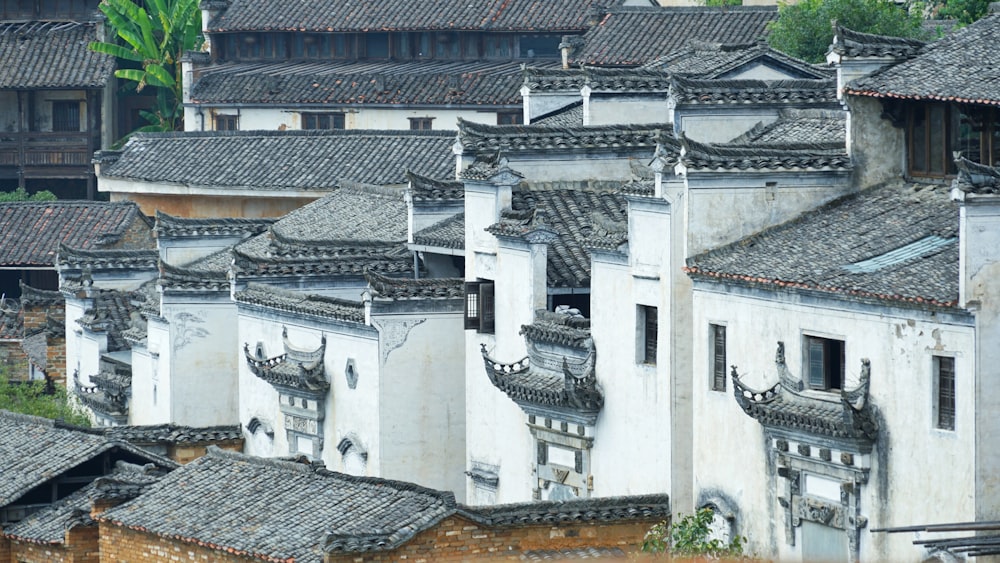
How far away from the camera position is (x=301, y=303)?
53.7m

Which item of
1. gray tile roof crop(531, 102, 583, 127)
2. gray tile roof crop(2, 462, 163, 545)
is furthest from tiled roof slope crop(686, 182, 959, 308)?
gray tile roof crop(531, 102, 583, 127)

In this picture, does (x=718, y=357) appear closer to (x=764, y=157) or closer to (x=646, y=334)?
(x=646, y=334)

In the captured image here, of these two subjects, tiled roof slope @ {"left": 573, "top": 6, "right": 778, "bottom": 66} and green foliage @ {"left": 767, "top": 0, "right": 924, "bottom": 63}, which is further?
tiled roof slope @ {"left": 573, "top": 6, "right": 778, "bottom": 66}

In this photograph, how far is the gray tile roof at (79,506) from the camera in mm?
46031

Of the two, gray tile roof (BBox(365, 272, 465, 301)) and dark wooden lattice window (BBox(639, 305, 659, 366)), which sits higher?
gray tile roof (BBox(365, 272, 465, 301))

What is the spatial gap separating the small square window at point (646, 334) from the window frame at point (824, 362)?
444cm

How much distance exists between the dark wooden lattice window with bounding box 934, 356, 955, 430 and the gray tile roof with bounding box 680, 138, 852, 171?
643 centimetres

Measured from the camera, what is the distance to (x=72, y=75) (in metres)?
91.7

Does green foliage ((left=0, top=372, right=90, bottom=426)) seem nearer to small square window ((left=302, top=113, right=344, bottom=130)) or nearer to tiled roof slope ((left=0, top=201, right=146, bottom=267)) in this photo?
tiled roof slope ((left=0, top=201, right=146, bottom=267))

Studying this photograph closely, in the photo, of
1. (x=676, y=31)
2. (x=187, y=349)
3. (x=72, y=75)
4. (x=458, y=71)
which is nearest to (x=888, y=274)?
(x=187, y=349)

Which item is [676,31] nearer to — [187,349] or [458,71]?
[458,71]

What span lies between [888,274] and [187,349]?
77.1 ft

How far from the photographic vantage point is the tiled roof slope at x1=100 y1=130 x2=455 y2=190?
2906 inches

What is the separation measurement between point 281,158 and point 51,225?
7.75m
